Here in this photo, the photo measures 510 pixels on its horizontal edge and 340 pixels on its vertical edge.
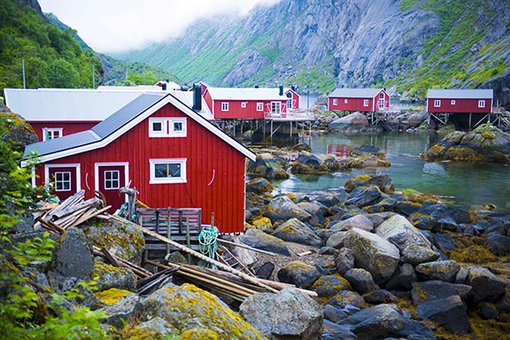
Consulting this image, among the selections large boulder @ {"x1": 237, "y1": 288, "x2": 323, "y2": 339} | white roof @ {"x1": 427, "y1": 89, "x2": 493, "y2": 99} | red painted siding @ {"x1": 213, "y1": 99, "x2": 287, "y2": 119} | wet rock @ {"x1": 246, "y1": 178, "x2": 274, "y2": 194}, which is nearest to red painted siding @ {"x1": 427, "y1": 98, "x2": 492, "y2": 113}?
white roof @ {"x1": 427, "y1": 89, "x2": 493, "y2": 99}

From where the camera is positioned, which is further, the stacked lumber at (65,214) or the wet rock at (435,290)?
the wet rock at (435,290)

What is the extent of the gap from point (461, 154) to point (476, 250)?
33.1 m

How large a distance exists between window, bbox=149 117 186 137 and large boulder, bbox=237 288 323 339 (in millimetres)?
9811

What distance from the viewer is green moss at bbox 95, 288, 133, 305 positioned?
1014cm

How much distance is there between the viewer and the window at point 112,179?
19828 mm

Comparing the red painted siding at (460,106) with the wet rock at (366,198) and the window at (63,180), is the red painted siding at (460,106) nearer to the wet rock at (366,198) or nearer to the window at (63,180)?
the wet rock at (366,198)

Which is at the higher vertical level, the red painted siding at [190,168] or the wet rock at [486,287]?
the red painted siding at [190,168]

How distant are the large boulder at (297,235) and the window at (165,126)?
670 centimetres

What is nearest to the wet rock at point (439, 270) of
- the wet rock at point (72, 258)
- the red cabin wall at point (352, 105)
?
the wet rock at point (72, 258)

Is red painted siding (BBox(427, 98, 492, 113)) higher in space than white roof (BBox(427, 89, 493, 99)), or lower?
lower

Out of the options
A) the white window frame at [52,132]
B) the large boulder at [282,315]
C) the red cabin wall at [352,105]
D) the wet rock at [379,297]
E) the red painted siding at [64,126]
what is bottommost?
the wet rock at [379,297]

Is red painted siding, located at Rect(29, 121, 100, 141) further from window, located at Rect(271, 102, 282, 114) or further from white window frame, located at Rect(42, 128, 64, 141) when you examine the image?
window, located at Rect(271, 102, 282, 114)

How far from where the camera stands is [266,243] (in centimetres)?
2117

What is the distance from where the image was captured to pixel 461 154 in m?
54.8
